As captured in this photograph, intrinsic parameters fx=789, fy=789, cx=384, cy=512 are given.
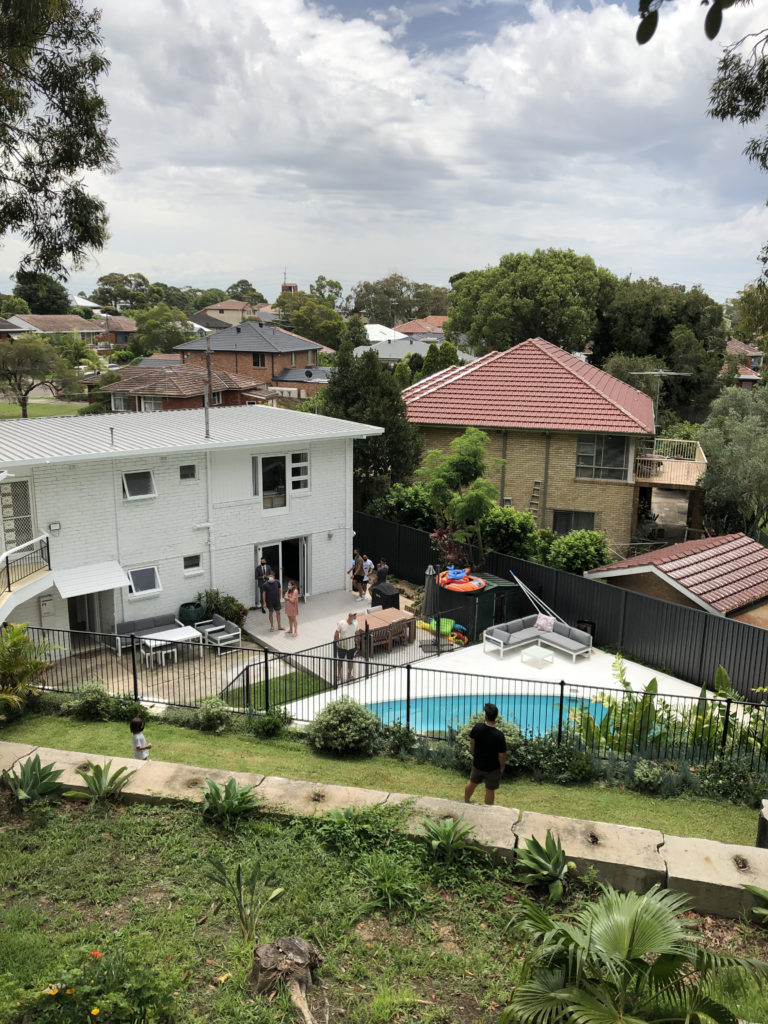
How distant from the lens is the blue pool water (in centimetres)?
1541

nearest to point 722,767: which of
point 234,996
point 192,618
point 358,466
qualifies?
point 234,996

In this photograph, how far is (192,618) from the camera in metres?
20.0

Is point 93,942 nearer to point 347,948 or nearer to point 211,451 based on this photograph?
point 347,948

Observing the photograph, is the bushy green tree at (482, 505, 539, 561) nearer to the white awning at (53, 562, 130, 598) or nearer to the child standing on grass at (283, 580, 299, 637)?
the child standing on grass at (283, 580, 299, 637)

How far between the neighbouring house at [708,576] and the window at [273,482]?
8740mm

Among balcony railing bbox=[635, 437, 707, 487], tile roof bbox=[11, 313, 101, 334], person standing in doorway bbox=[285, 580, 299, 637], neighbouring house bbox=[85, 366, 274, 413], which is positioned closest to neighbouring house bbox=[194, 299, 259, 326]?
tile roof bbox=[11, 313, 101, 334]

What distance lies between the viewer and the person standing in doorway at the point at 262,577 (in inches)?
826

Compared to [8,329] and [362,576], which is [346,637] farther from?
[8,329]

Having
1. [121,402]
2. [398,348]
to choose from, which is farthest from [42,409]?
[398,348]

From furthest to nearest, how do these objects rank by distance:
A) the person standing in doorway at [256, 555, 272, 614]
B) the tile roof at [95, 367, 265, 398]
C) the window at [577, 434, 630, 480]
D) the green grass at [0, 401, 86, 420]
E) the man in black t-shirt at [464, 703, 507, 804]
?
1. the green grass at [0, 401, 86, 420]
2. the tile roof at [95, 367, 265, 398]
3. the window at [577, 434, 630, 480]
4. the person standing in doorway at [256, 555, 272, 614]
5. the man in black t-shirt at [464, 703, 507, 804]

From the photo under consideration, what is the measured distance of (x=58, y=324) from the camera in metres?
117

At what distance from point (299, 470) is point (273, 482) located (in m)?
0.90

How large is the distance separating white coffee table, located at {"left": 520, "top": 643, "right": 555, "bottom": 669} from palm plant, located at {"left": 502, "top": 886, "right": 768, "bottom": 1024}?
44.7ft

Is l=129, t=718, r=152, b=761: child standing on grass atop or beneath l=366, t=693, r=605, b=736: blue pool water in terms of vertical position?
atop
